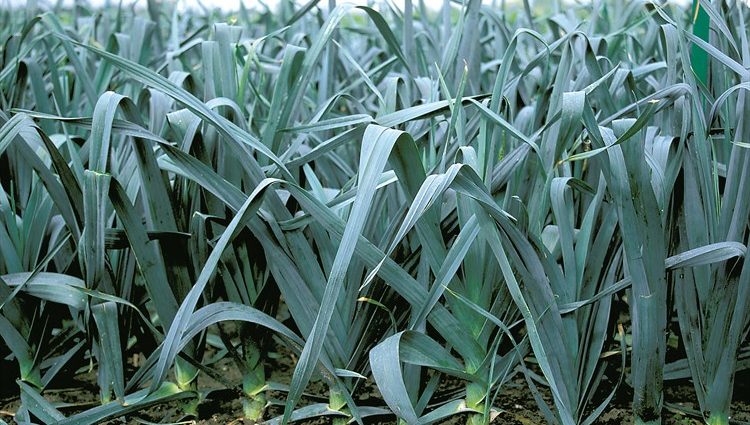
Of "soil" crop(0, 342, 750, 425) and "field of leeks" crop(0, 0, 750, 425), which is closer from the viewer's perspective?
"field of leeks" crop(0, 0, 750, 425)

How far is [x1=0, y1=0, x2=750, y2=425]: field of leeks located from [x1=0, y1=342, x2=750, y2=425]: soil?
1cm

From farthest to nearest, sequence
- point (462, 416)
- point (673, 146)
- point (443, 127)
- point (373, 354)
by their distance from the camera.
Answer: point (443, 127), point (462, 416), point (673, 146), point (373, 354)

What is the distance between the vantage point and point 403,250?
125cm

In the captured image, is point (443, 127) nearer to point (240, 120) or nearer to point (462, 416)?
point (240, 120)

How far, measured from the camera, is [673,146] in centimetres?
115

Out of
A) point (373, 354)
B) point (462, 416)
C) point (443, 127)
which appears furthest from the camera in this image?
point (443, 127)

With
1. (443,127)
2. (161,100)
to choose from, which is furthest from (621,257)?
(161,100)

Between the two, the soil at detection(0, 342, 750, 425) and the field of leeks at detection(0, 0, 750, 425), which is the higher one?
the field of leeks at detection(0, 0, 750, 425)

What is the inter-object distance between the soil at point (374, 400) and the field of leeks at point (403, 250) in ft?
0.04

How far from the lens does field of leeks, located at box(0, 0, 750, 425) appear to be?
1.06 m

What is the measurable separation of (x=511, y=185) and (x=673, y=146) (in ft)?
0.77

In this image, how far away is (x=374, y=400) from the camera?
130cm

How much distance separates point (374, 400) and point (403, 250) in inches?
9.7

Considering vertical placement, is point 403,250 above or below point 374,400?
above
